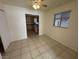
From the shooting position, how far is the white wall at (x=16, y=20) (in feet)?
10.8

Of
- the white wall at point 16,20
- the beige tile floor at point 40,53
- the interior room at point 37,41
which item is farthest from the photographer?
the white wall at point 16,20

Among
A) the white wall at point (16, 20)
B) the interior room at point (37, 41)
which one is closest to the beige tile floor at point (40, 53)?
the interior room at point (37, 41)

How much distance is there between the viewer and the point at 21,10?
12.3 feet

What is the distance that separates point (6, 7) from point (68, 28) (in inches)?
142

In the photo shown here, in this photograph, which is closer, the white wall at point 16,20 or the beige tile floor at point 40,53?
the beige tile floor at point 40,53

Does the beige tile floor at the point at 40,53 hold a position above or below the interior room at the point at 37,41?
below

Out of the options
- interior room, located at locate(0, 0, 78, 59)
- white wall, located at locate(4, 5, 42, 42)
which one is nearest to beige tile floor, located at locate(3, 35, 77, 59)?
interior room, located at locate(0, 0, 78, 59)

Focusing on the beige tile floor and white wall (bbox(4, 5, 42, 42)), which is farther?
white wall (bbox(4, 5, 42, 42))

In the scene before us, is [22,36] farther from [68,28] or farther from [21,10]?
[68,28]

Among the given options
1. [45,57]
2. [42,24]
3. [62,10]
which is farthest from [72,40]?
[42,24]

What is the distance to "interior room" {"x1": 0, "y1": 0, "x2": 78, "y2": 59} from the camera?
2254 millimetres

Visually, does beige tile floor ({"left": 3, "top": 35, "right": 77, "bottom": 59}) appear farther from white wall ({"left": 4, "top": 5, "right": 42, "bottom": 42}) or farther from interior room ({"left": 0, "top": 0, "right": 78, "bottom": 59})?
white wall ({"left": 4, "top": 5, "right": 42, "bottom": 42})

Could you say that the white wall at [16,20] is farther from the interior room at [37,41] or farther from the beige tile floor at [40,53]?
the beige tile floor at [40,53]

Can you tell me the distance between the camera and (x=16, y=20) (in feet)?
11.7
